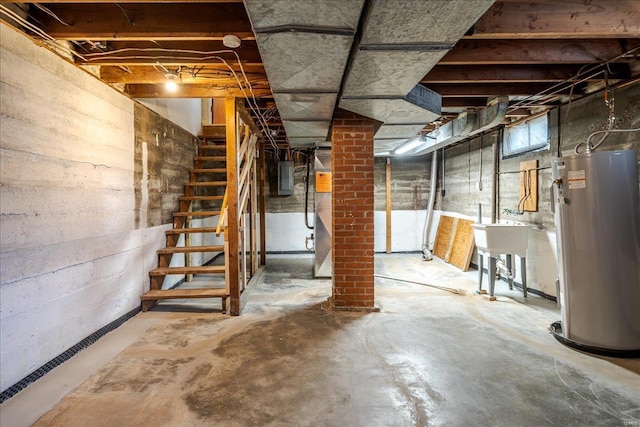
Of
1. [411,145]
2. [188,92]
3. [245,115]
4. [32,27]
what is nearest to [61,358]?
[32,27]

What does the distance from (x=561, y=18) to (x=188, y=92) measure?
3.23 meters

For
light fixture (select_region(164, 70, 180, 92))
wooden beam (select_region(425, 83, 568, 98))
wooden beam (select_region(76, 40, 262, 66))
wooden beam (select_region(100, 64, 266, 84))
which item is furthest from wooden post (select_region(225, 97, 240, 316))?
wooden beam (select_region(425, 83, 568, 98))

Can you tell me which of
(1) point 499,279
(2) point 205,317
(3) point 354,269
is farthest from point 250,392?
(1) point 499,279

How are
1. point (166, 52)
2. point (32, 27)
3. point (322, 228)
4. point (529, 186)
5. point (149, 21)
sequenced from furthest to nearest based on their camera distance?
point (322, 228) < point (529, 186) < point (166, 52) < point (149, 21) < point (32, 27)

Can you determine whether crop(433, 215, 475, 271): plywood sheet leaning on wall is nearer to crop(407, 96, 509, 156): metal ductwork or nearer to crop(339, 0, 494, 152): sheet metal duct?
crop(407, 96, 509, 156): metal ductwork

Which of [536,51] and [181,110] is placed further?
[181,110]

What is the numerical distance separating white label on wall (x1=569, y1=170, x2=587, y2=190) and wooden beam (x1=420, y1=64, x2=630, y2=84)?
3.30ft

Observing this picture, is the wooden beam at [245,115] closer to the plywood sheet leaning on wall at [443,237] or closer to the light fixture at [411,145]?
the light fixture at [411,145]

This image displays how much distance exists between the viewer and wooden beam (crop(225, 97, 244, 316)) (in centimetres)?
327

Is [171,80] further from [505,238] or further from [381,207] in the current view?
[381,207]

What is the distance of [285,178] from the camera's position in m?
6.56

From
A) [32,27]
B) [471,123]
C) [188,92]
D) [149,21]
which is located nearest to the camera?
[32,27]

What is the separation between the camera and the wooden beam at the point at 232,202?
327 cm

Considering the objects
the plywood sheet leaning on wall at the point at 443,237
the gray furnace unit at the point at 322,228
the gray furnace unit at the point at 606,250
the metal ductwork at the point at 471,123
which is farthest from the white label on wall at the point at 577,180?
the plywood sheet leaning on wall at the point at 443,237
